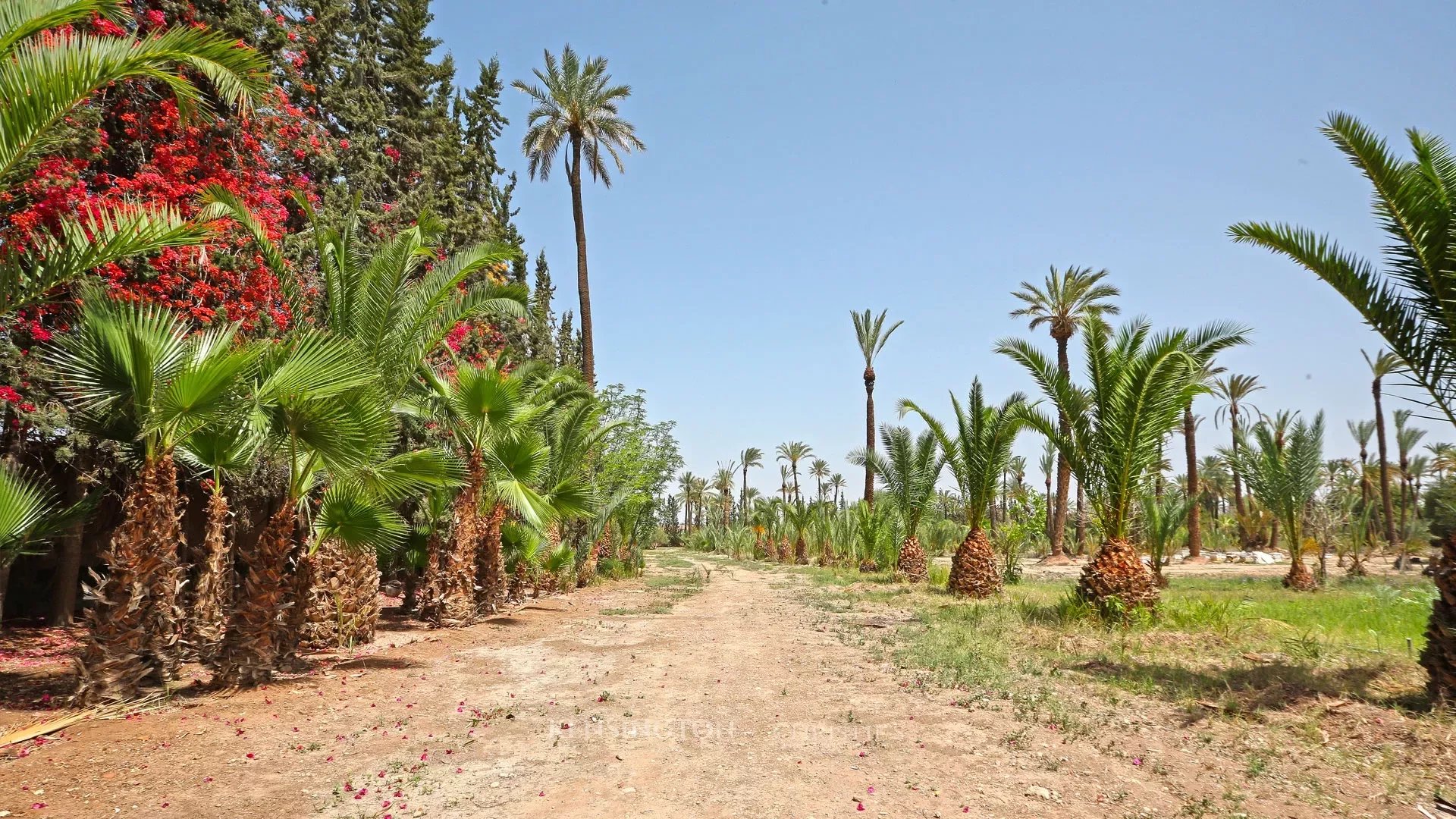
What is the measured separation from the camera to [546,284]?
115ft

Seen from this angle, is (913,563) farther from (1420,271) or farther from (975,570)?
(1420,271)

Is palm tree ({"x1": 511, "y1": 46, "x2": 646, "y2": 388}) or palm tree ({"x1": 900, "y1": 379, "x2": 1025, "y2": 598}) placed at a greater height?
palm tree ({"x1": 511, "y1": 46, "x2": 646, "y2": 388})

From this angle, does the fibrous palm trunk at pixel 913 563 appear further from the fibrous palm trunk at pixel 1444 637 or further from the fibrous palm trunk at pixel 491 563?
the fibrous palm trunk at pixel 1444 637

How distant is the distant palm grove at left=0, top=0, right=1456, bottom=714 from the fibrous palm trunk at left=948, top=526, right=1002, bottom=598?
6 cm

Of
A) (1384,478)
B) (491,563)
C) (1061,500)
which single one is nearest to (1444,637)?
(491,563)

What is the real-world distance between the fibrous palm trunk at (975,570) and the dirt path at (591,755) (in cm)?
774

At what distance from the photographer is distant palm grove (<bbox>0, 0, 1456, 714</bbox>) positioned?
20.4ft

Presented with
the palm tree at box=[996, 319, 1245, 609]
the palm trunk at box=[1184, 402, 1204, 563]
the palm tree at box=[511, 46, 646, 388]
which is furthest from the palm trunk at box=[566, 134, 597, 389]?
the palm trunk at box=[1184, 402, 1204, 563]

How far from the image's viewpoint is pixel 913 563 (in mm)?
19547

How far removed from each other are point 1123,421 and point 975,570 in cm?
565

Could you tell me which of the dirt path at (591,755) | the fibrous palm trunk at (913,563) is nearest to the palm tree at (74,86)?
the dirt path at (591,755)

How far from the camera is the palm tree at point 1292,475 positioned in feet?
56.6

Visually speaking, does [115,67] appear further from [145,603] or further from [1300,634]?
[1300,634]

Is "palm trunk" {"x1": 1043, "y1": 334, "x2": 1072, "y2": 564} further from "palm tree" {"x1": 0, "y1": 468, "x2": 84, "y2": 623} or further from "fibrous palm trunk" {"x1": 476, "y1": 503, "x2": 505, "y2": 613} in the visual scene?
"palm tree" {"x1": 0, "y1": 468, "x2": 84, "y2": 623}
